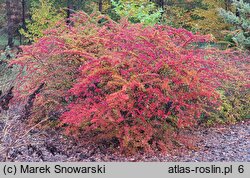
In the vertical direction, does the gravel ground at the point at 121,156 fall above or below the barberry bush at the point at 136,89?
below

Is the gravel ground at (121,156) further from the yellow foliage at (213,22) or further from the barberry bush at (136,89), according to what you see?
the yellow foliage at (213,22)

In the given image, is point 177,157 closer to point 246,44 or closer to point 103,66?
point 103,66

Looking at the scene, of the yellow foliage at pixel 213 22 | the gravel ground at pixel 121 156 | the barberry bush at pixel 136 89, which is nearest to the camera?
the barberry bush at pixel 136 89

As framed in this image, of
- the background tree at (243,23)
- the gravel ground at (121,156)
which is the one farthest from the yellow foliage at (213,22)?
the gravel ground at (121,156)

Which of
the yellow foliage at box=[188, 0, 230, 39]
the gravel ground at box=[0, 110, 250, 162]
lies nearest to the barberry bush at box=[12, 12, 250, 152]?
the gravel ground at box=[0, 110, 250, 162]

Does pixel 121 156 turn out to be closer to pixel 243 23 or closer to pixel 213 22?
pixel 243 23

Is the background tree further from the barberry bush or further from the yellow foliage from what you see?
the barberry bush

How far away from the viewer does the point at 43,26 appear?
16.4 m

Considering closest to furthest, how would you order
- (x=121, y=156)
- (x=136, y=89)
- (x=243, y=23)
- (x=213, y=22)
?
(x=136, y=89), (x=121, y=156), (x=243, y=23), (x=213, y=22)

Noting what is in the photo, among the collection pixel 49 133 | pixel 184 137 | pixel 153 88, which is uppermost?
pixel 153 88

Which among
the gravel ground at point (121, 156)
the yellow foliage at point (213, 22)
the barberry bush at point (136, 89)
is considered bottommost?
the yellow foliage at point (213, 22)

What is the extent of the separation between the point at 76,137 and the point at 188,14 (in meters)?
13.9

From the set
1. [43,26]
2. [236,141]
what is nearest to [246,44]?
[236,141]

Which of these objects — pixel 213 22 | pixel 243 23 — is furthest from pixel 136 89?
pixel 213 22
